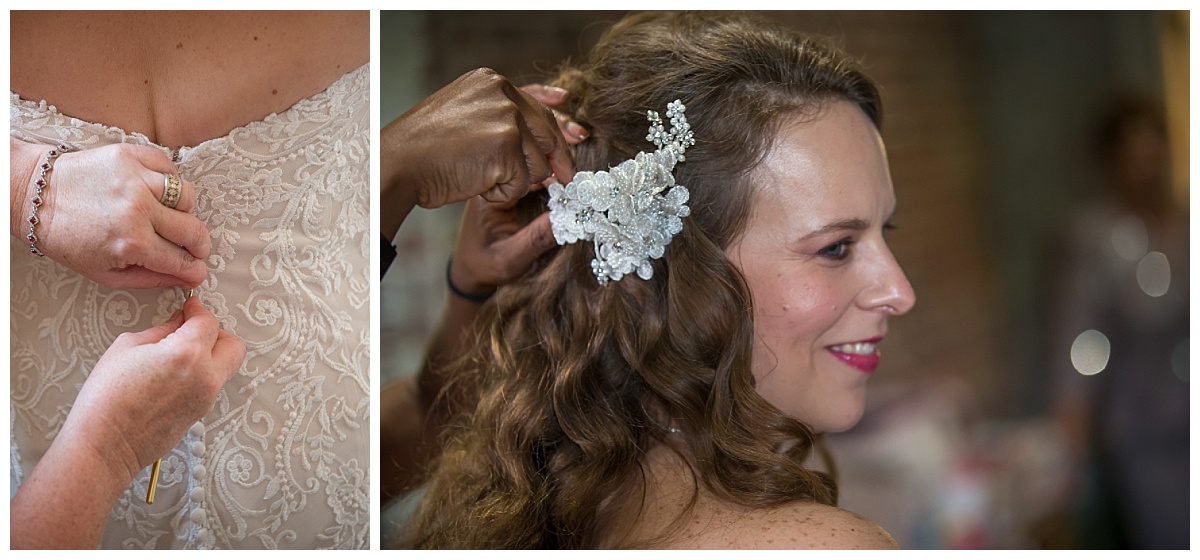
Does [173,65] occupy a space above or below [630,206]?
above

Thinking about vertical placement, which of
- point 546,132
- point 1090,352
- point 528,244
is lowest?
point 1090,352

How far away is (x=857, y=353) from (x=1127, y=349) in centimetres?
225

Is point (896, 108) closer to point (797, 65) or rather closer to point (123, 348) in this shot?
point (797, 65)

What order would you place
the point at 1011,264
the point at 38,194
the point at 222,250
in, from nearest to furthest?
the point at 38,194 → the point at 222,250 → the point at 1011,264

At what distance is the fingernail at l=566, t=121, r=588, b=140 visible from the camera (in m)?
1.37

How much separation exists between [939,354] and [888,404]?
500 millimetres

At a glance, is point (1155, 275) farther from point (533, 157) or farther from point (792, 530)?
point (533, 157)

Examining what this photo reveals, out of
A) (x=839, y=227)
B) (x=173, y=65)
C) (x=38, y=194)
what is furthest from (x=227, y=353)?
(x=839, y=227)

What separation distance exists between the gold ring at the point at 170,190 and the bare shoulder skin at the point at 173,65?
0.11 m

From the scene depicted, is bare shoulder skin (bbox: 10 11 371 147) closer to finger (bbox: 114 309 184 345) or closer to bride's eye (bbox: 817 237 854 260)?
finger (bbox: 114 309 184 345)

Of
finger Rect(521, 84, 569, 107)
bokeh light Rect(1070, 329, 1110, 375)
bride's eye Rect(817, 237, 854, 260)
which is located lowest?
bokeh light Rect(1070, 329, 1110, 375)

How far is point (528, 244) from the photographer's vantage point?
143 cm

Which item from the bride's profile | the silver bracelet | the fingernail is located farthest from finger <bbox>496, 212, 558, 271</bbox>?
the silver bracelet

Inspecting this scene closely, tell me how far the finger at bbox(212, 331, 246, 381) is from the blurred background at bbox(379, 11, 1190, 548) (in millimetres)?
1238
